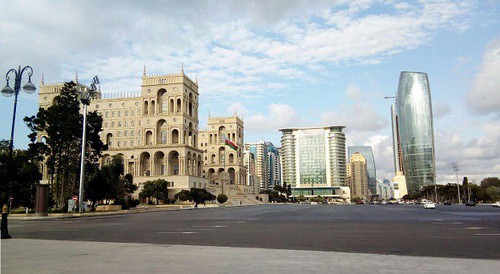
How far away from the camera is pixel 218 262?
9.78m

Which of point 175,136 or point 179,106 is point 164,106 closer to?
point 179,106

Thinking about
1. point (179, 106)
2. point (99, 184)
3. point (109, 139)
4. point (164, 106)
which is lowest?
point (99, 184)

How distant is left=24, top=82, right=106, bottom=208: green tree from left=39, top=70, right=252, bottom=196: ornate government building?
4310 cm

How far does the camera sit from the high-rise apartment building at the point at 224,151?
155875 millimetres

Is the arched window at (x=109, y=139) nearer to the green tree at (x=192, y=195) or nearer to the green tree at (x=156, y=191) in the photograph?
the green tree at (x=156, y=191)

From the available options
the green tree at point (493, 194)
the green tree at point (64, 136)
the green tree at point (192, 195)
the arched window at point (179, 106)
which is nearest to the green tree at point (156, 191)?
the green tree at point (192, 195)

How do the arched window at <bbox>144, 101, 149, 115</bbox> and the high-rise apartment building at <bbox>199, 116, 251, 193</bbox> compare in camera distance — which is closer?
the arched window at <bbox>144, 101, 149, 115</bbox>

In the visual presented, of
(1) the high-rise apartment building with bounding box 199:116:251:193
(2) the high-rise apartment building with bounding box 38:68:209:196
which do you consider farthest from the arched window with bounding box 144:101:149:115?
(1) the high-rise apartment building with bounding box 199:116:251:193

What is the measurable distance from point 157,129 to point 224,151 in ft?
153

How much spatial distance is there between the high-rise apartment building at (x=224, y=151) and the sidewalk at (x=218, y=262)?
141362mm

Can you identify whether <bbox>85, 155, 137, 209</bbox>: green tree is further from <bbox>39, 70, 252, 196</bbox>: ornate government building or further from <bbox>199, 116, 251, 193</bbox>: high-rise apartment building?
<bbox>199, 116, 251, 193</bbox>: high-rise apartment building

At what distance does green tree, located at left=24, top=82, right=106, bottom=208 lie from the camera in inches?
2265

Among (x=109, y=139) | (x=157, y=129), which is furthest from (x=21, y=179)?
(x=109, y=139)

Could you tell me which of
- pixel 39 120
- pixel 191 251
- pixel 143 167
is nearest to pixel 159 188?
pixel 143 167
